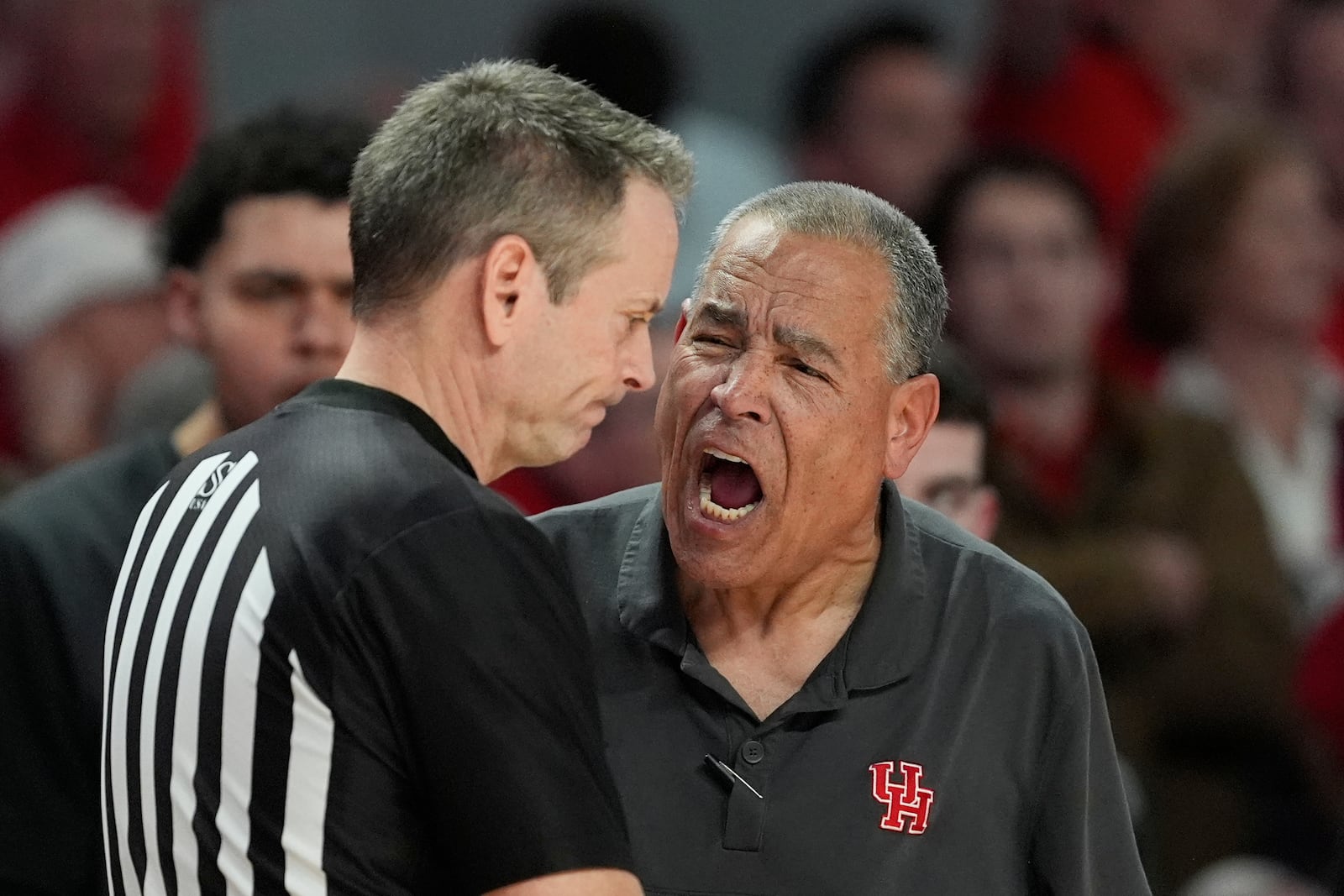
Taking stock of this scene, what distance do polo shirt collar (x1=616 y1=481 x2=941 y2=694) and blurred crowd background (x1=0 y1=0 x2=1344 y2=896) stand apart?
76 centimetres

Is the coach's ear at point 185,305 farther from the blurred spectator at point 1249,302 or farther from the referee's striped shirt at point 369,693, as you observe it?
the blurred spectator at point 1249,302

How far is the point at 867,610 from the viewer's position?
2182mm

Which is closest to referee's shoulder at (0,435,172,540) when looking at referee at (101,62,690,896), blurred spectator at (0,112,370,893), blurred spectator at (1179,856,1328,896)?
blurred spectator at (0,112,370,893)

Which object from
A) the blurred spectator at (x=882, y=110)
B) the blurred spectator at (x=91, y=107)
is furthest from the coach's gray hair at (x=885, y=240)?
the blurred spectator at (x=91, y=107)

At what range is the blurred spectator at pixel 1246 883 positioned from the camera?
3.92 metres

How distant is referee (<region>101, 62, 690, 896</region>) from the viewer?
67.9 inches

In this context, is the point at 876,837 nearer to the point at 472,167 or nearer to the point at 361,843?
the point at 361,843

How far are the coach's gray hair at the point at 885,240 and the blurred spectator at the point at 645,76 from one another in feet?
7.45

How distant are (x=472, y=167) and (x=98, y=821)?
1108 millimetres

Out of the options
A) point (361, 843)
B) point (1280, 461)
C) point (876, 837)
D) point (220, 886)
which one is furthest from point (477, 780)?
point (1280, 461)

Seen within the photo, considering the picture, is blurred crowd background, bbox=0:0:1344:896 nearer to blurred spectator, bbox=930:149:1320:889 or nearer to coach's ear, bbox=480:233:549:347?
blurred spectator, bbox=930:149:1320:889

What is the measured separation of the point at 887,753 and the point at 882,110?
10.8 feet

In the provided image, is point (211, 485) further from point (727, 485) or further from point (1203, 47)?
point (1203, 47)

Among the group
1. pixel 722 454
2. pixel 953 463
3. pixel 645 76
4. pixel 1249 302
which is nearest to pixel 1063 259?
pixel 1249 302
